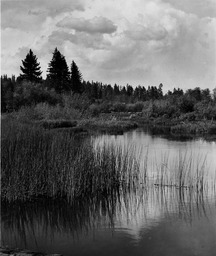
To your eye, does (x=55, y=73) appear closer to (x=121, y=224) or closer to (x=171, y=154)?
(x=171, y=154)

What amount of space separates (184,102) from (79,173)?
116ft

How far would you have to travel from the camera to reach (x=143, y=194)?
988 centimetres

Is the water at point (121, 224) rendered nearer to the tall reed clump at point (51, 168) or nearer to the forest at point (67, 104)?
the tall reed clump at point (51, 168)

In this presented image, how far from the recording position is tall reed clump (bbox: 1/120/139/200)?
892 cm

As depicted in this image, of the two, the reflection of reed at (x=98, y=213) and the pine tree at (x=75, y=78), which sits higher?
the pine tree at (x=75, y=78)

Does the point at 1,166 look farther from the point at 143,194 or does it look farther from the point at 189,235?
the point at 189,235

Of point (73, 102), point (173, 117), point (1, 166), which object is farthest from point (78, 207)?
point (173, 117)

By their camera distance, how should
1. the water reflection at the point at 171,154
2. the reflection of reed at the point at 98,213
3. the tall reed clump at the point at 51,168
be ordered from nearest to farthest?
the reflection of reed at the point at 98,213 < the tall reed clump at the point at 51,168 < the water reflection at the point at 171,154

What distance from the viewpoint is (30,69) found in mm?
47000

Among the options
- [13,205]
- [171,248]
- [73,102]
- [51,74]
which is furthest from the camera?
[51,74]

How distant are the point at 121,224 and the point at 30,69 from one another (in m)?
41.4

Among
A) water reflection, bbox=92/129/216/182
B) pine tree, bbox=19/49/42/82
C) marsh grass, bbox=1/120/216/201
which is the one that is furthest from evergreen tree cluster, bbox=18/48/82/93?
marsh grass, bbox=1/120/216/201

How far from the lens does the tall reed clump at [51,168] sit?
8.92m

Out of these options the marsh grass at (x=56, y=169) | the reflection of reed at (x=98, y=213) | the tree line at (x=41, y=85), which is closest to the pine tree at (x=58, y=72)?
the tree line at (x=41, y=85)
